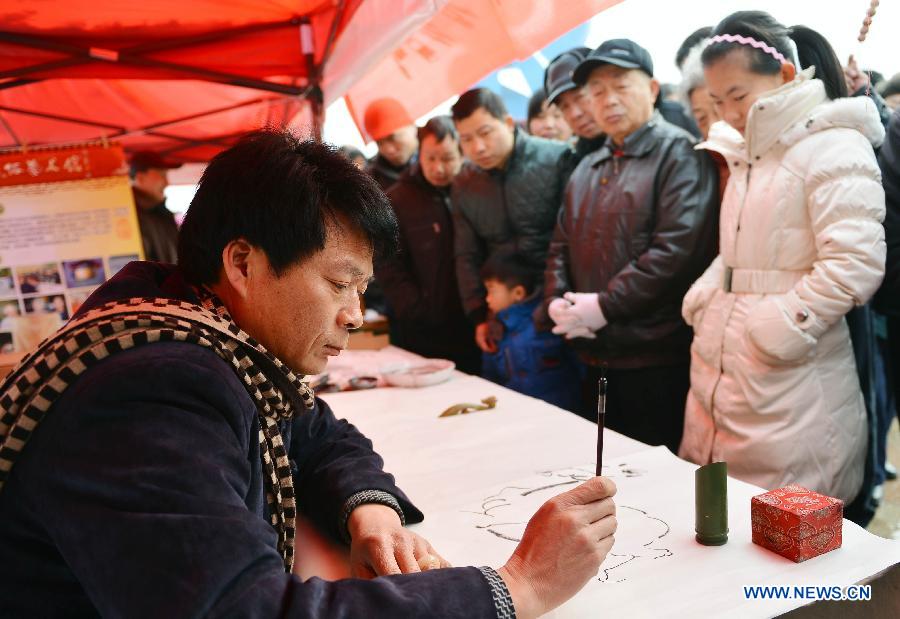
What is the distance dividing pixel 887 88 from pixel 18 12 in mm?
3684

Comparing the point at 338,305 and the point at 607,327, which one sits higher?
the point at 338,305

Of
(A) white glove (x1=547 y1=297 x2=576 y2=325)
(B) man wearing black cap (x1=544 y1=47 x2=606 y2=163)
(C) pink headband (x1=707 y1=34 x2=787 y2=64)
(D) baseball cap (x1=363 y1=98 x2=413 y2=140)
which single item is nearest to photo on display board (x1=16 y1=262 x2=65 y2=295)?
(D) baseball cap (x1=363 y1=98 x2=413 y2=140)

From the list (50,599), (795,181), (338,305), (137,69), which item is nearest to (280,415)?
(338,305)

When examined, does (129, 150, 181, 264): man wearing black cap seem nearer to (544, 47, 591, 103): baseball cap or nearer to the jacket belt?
(544, 47, 591, 103): baseball cap

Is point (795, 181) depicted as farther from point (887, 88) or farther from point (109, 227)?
point (109, 227)

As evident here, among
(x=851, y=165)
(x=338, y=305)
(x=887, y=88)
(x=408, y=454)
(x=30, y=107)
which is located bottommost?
(x=408, y=454)

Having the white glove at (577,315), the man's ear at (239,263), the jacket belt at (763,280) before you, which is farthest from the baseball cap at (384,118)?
the man's ear at (239,263)

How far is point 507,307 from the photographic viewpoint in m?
3.10

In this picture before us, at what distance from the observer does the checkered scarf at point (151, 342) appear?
2.62 feet

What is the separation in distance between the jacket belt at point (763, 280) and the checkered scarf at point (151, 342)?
4.74 feet

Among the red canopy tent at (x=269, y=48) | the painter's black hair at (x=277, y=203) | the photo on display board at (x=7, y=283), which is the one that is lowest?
the photo on display board at (x=7, y=283)

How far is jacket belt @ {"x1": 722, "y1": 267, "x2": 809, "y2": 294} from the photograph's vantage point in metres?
1.91

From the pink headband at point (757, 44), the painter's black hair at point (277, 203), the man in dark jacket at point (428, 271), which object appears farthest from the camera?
the man in dark jacket at point (428, 271)

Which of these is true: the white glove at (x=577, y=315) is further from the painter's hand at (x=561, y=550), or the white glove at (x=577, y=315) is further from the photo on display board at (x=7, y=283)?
the photo on display board at (x=7, y=283)
